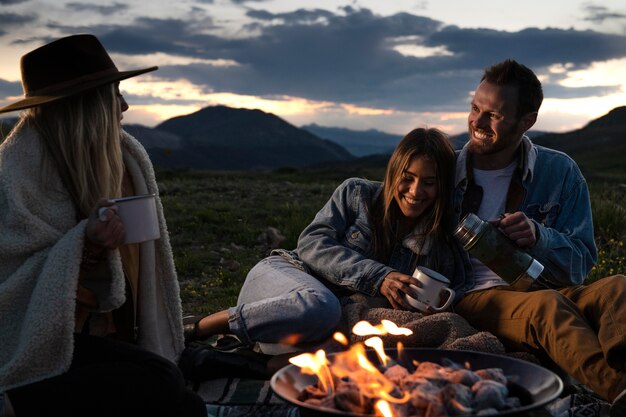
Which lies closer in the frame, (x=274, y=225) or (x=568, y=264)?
(x=568, y=264)

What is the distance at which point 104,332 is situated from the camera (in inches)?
169

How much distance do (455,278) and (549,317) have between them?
906 mm

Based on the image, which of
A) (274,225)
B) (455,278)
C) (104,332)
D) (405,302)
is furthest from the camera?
(274,225)

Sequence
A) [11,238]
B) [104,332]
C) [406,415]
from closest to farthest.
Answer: [406,415], [11,238], [104,332]

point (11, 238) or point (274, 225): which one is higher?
point (11, 238)

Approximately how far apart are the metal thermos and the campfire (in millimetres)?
1123

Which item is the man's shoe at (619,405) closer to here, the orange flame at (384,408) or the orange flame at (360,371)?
the orange flame at (360,371)

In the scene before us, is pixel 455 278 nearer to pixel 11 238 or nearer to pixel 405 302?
pixel 405 302

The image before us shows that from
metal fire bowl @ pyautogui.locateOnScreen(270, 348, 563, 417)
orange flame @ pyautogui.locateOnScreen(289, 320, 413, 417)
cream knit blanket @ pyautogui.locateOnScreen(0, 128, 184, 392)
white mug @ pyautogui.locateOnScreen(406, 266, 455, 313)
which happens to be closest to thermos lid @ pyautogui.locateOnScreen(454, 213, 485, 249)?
white mug @ pyautogui.locateOnScreen(406, 266, 455, 313)

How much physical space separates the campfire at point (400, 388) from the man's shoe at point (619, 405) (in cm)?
100

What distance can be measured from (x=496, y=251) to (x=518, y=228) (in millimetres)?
224

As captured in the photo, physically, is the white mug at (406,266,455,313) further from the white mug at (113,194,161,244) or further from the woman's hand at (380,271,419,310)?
the white mug at (113,194,161,244)

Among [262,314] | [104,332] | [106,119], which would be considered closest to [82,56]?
[106,119]

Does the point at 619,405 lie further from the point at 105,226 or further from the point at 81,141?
the point at 81,141
